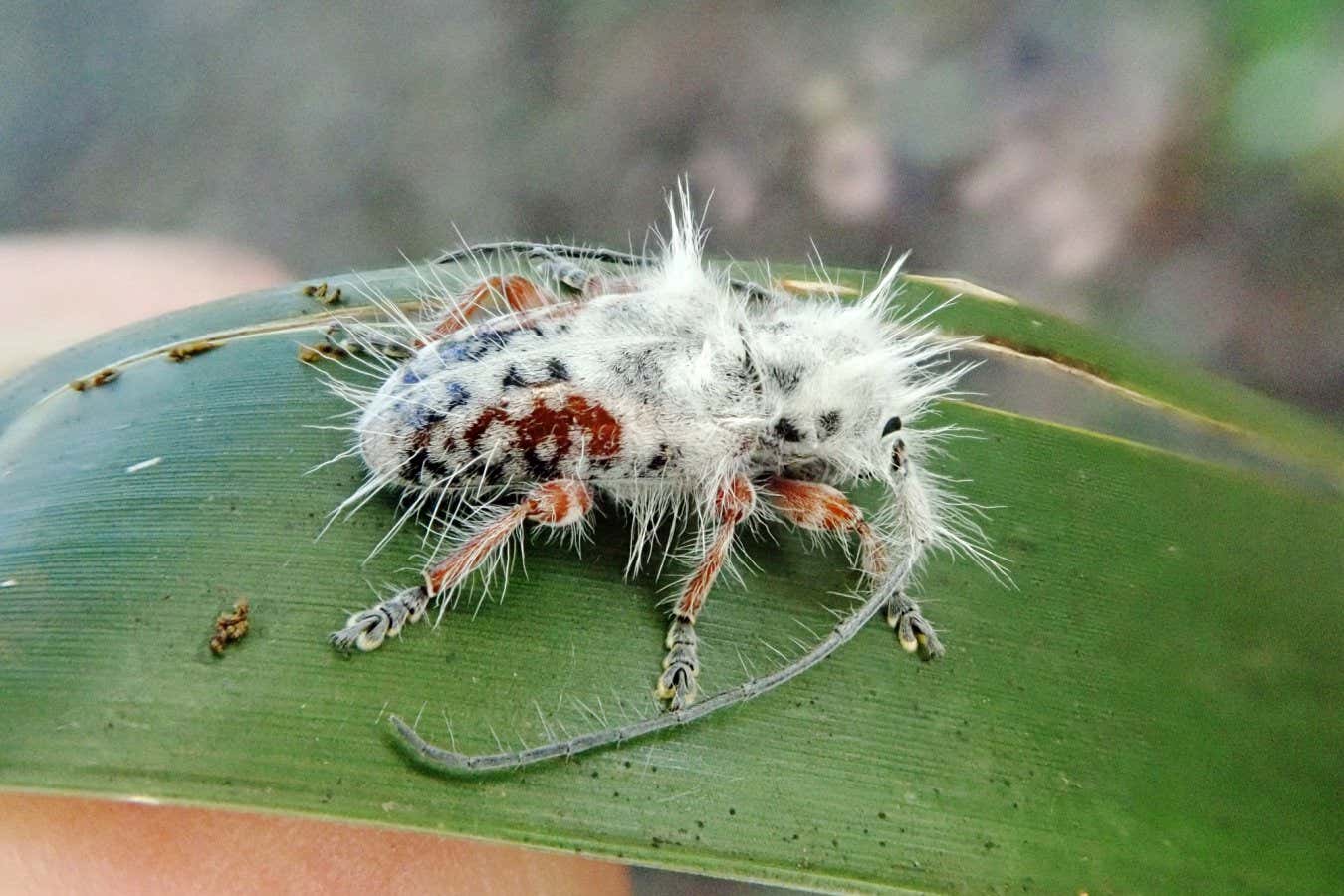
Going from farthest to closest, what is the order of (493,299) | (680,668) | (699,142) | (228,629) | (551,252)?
1. (699,142)
2. (551,252)
3. (493,299)
4. (680,668)
5. (228,629)

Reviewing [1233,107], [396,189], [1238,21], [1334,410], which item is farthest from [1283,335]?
[396,189]

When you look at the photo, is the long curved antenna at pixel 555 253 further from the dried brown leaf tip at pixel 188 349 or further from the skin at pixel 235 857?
the skin at pixel 235 857

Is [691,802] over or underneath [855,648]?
underneath

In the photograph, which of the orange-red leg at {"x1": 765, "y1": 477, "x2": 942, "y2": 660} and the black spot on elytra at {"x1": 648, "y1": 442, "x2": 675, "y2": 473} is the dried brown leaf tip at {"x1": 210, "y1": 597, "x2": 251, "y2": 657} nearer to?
the black spot on elytra at {"x1": 648, "y1": 442, "x2": 675, "y2": 473}

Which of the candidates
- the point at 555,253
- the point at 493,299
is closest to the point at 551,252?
the point at 555,253

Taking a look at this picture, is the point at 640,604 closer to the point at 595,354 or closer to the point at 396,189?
the point at 595,354

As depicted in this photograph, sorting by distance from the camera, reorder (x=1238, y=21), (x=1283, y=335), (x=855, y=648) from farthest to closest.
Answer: (x=1283, y=335) < (x=1238, y=21) < (x=855, y=648)

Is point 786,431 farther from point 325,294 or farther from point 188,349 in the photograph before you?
point 188,349

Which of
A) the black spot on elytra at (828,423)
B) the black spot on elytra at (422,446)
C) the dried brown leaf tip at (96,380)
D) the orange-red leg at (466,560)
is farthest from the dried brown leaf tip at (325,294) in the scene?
the black spot on elytra at (828,423)
